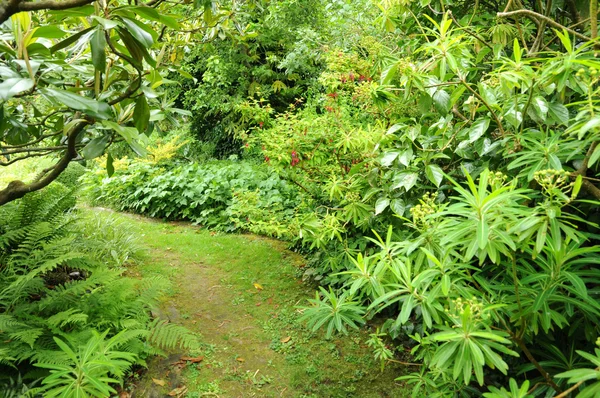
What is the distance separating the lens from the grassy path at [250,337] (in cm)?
283

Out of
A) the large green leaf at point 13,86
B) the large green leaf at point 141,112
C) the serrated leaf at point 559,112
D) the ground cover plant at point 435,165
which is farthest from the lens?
the serrated leaf at point 559,112

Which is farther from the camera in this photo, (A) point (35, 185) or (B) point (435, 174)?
(B) point (435, 174)

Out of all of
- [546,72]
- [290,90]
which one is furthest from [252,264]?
[290,90]

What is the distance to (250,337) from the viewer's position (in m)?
3.40

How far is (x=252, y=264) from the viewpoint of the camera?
4652mm

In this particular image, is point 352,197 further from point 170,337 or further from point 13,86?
point 13,86

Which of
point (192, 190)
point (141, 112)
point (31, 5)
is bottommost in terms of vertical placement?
point (192, 190)

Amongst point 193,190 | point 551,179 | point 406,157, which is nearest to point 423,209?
point 551,179

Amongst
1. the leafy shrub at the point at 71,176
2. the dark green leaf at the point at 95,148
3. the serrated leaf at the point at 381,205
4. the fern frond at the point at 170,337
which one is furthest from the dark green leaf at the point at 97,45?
the leafy shrub at the point at 71,176

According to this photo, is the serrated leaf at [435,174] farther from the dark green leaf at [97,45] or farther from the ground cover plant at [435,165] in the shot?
the dark green leaf at [97,45]

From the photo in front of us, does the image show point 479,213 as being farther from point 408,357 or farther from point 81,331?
point 81,331

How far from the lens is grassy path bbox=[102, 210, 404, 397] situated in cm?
283

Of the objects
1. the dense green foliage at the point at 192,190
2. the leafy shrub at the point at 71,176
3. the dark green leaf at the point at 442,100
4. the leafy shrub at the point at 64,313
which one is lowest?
the dense green foliage at the point at 192,190

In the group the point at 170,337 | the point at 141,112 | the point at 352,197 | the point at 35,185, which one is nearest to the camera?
the point at 141,112
